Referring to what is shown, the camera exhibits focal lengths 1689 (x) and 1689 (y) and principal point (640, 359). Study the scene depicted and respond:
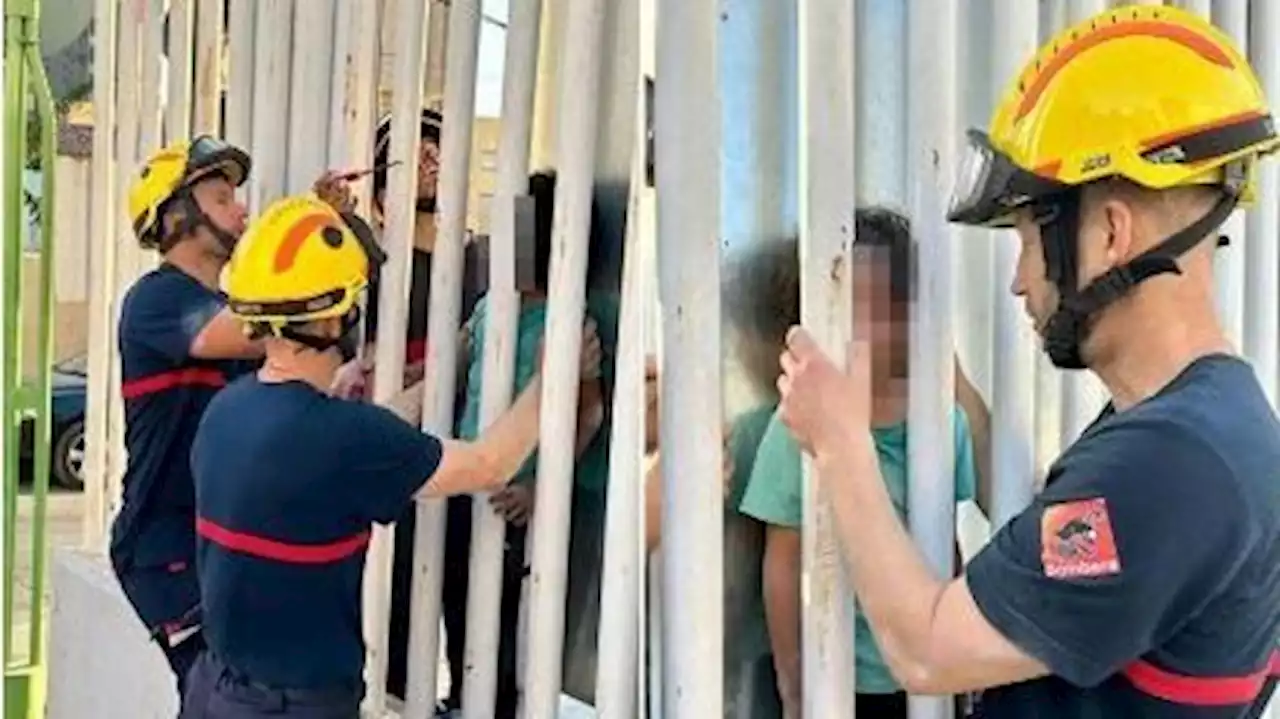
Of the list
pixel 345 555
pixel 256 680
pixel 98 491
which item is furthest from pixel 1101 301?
pixel 98 491

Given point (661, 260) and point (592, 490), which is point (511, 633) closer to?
point (592, 490)

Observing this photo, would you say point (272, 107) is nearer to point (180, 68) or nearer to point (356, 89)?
point (356, 89)

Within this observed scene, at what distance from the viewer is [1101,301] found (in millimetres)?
1885

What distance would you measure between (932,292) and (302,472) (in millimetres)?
1206

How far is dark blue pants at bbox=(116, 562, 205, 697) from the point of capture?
13.3ft

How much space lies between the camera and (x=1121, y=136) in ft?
6.11

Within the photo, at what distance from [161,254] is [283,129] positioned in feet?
1.47

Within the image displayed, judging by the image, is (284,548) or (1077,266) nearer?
(1077,266)

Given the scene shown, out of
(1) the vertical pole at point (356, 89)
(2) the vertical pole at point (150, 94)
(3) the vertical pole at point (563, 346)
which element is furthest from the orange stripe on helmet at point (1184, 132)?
(2) the vertical pole at point (150, 94)

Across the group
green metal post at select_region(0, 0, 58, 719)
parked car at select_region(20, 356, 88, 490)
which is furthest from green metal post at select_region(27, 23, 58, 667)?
parked car at select_region(20, 356, 88, 490)

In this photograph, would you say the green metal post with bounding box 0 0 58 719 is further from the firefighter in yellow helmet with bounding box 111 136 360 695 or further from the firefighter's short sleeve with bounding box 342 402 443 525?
the firefighter's short sleeve with bounding box 342 402 443 525

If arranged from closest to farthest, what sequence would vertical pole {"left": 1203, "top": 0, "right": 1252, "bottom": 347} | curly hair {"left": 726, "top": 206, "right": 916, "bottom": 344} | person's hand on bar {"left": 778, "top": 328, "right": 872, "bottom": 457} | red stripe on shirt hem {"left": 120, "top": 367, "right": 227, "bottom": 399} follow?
person's hand on bar {"left": 778, "top": 328, "right": 872, "bottom": 457} < curly hair {"left": 726, "top": 206, "right": 916, "bottom": 344} < vertical pole {"left": 1203, "top": 0, "right": 1252, "bottom": 347} < red stripe on shirt hem {"left": 120, "top": 367, "right": 227, "bottom": 399}

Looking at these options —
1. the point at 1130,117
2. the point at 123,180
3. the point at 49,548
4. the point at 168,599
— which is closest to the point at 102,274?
the point at 123,180

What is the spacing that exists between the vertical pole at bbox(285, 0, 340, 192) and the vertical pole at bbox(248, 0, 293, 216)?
0.06 meters
